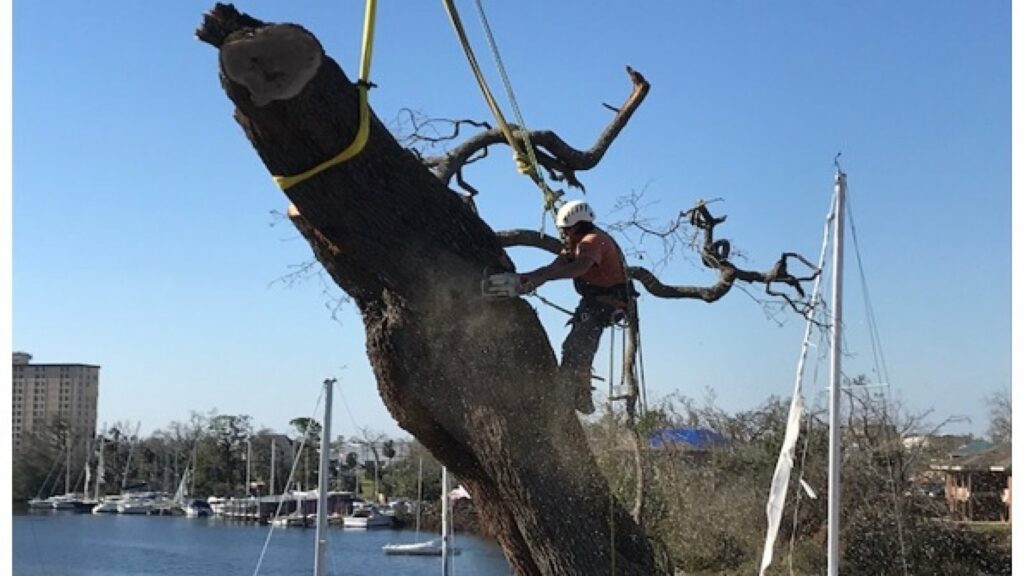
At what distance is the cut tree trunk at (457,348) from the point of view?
473cm

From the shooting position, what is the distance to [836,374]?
11.1m

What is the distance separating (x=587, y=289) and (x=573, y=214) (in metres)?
0.36

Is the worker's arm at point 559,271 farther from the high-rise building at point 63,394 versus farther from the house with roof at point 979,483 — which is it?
the high-rise building at point 63,394

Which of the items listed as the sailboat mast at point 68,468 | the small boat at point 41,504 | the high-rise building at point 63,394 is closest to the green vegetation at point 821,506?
the high-rise building at point 63,394

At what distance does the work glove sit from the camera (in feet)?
16.2

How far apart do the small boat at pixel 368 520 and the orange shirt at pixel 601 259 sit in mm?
52173

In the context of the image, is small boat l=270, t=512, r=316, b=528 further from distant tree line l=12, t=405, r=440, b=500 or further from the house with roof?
the house with roof

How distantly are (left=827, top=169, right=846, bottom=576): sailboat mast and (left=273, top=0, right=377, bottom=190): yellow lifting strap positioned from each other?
725 centimetres

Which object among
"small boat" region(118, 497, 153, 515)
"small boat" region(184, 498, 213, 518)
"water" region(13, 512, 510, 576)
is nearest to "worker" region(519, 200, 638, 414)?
"water" region(13, 512, 510, 576)

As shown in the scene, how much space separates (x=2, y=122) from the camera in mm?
4637

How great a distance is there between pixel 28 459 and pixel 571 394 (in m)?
38.3

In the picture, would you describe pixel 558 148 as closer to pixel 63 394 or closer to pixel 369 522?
pixel 63 394

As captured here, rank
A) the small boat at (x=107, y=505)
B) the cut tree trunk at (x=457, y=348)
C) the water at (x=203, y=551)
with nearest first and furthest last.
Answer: the cut tree trunk at (x=457, y=348), the water at (x=203, y=551), the small boat at (x=107, y=505)

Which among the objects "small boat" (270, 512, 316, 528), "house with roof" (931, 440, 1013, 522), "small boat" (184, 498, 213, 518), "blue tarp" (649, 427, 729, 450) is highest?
"blue tarp" (649, 427, 729, 450)
